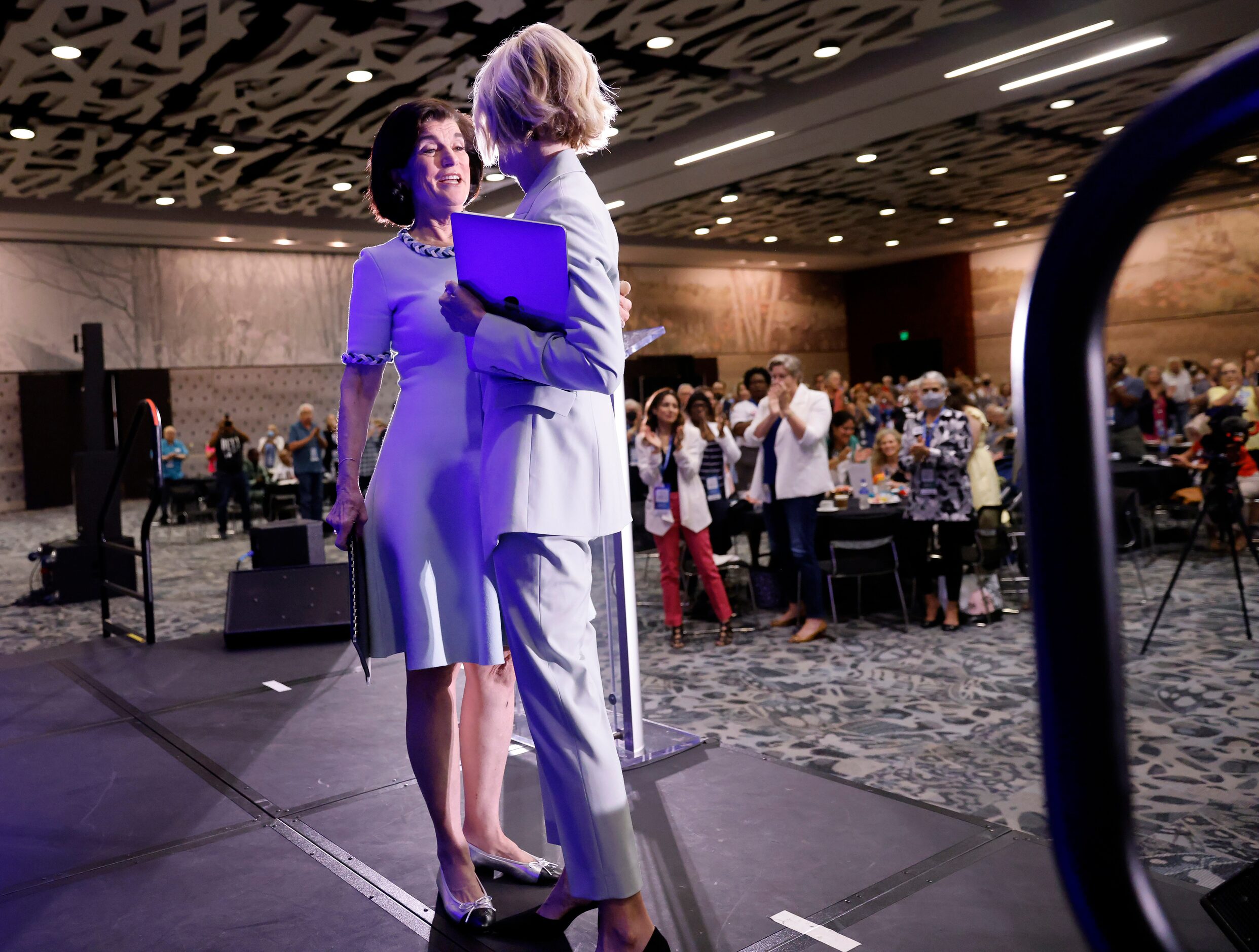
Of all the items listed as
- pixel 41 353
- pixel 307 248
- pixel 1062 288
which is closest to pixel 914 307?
pixel 307 248

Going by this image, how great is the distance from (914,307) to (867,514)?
1639 cm

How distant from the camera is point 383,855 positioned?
2412 mm

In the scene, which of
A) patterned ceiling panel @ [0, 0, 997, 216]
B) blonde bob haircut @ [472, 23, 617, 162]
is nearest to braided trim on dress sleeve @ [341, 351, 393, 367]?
blonde bob haircut @ [472, 23, 617, 162]

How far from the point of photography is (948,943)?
1.87 metres

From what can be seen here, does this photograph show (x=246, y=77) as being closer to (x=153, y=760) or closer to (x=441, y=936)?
(x=153, y=760)

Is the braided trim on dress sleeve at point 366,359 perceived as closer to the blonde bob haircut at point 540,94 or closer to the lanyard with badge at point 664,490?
the blonde bob haircut at point 540,94

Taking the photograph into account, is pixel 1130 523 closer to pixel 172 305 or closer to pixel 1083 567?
pixel 1083 567

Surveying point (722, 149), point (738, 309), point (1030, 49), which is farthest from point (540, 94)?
point (738, 309)

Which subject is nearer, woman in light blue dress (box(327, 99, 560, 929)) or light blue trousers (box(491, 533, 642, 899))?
light blue trousers (box(491, 533, 642, 899))

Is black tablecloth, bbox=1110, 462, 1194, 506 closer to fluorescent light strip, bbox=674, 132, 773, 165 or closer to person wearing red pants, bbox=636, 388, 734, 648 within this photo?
person wearing red pants, bbox=636, 388, 734, 648

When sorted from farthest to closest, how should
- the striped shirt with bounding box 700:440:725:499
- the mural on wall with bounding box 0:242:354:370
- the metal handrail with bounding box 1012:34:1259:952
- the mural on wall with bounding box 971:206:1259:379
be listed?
the mural on wall with bounding box 971:206:1259:379 → the mural on wall with bounding box 0:242:354:370 → the striped shirt with bounding box 700:440:725:499 → the metal handrail with bounding box 1012:34:1259:952

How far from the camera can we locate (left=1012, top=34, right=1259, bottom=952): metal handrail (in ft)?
Result: 1.82

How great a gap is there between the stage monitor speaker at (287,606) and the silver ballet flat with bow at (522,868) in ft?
9.62

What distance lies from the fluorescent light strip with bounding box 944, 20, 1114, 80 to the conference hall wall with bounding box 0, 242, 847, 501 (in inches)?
378
